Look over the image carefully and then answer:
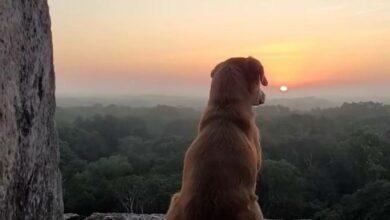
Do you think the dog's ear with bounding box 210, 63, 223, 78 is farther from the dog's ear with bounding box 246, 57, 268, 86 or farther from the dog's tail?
the dog's tail

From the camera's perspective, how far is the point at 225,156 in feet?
13.8

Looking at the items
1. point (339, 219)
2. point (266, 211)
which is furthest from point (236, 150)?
point (266, 211)

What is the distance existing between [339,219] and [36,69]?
28.3 m

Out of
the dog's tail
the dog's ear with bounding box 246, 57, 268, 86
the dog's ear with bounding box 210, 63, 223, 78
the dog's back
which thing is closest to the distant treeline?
the dog's ear with bounding box 246, 57, 268, 86

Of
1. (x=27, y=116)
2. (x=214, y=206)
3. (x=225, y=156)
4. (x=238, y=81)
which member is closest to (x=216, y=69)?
(x=238, y=81)

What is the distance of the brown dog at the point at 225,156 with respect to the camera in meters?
3.97

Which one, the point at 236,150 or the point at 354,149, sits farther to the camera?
the point at 354,149

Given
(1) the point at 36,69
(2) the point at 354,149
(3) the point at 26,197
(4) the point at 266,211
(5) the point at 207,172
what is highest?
(1) the point at 36,69

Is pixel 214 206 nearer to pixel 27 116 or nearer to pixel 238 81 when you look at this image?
pixel 238 81

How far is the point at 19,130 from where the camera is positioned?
486 cm

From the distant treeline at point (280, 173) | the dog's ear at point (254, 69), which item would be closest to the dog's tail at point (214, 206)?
the dog's ear at point (254, 69)

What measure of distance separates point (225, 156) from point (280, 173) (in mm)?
33543

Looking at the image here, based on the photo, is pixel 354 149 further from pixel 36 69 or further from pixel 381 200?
pixel 36 69

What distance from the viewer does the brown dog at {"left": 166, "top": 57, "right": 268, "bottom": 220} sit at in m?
3.97
